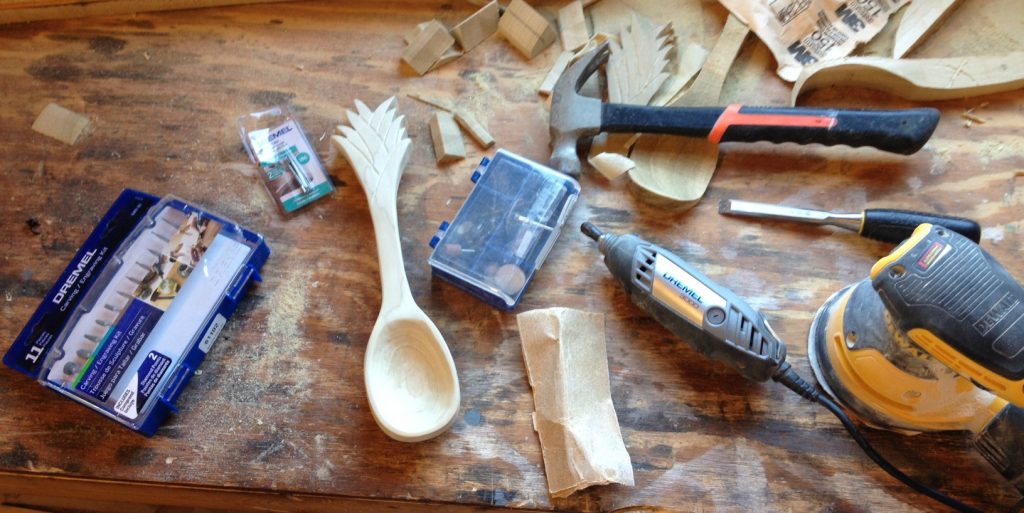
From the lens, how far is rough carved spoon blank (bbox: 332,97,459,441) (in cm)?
83

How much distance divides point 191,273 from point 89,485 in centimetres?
30

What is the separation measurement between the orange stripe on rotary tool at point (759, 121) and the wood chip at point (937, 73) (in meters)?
0.07

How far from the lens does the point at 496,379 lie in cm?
87

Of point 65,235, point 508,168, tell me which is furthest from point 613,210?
point 65,235

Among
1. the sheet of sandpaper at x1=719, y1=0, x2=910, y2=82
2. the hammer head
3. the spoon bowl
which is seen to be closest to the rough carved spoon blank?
the spoon bowl

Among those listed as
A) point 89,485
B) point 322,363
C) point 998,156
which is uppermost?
point 998,156

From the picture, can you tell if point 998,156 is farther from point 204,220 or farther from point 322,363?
point 204,220

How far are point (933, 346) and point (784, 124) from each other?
1.13 feet

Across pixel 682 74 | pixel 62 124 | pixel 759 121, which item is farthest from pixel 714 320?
pixel 62 124

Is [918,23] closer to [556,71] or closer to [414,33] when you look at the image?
[556,71]

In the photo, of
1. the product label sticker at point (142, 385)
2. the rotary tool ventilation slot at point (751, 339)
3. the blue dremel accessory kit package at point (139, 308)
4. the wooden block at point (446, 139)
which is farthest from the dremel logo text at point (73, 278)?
the rotary tool ventilation slot at point (751, 339)

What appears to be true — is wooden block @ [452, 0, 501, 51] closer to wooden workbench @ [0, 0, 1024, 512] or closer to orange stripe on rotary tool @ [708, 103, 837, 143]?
wooden workbench @ [0, 0, 1024, 512]

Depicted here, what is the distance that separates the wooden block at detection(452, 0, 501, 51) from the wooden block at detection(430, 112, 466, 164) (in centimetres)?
13

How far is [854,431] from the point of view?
2.62 feet
